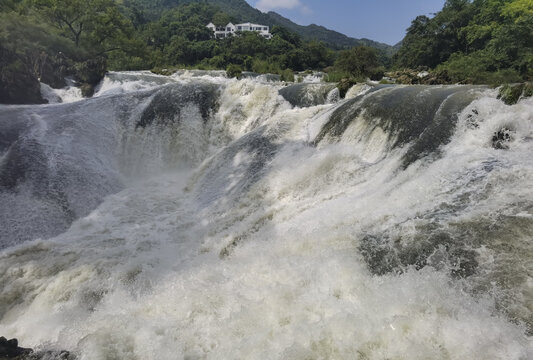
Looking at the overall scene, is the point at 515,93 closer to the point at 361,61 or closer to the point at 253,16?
the point at 361,61

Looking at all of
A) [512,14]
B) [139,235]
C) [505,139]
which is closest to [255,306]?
[139,235]

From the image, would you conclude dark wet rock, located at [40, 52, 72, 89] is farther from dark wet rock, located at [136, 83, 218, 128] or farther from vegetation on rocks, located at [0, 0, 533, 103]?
dark wet rock, located at [136, 83, 218, 128]

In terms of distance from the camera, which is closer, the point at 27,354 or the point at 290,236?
the point at 27,354

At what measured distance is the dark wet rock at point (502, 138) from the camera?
5.14 meters

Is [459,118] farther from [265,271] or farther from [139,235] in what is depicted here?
[139,235]

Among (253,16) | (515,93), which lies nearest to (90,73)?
(515,93)

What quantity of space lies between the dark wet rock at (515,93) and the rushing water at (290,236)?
0.69 ft

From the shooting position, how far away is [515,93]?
591cm

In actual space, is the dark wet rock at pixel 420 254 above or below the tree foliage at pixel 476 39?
below

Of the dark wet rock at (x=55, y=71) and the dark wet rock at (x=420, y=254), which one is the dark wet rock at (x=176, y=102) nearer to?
the dark wet rock at (x=420, y=254)

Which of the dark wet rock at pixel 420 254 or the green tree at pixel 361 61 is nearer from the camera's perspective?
the dark wet rock at pixel 420 254

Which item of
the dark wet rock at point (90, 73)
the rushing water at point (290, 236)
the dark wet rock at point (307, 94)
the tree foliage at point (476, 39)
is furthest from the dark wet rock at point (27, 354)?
the dark wet rock at point (90, 73)

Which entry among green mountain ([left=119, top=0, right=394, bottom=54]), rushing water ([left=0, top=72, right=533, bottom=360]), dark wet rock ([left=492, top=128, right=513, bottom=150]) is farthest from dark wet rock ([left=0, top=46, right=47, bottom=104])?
green mountain ([left=119, top=0, right=394, bottom=54])

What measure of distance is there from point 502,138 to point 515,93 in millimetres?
1300
